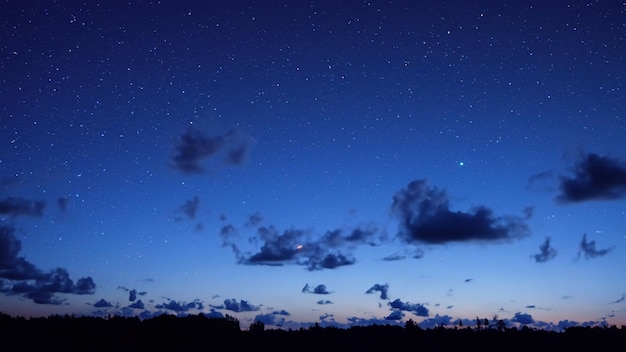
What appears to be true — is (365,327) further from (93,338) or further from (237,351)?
(93,338)

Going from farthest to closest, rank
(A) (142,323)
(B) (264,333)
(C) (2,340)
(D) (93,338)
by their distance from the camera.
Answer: (B) (264,333)
(A) (142,323)
(D) (93,338)
(C) (2,340)

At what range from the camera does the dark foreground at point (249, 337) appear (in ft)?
138

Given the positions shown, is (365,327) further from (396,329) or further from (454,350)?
(454,350)

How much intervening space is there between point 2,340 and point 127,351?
370 inches

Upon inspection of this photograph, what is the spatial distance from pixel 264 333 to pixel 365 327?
48.6 ft

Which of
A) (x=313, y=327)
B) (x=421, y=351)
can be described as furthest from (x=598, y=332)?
(x=313, y=327)

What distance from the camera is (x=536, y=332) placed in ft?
199

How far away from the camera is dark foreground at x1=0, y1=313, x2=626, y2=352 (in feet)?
138

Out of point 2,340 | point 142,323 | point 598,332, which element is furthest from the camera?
point 598,332

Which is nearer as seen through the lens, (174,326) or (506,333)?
(174,326)

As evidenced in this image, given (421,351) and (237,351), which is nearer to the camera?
(237,351)

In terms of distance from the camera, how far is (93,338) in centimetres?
4281

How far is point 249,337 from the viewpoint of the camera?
50.7 meters

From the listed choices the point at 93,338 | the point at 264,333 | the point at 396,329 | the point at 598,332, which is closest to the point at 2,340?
the point at 93,338
